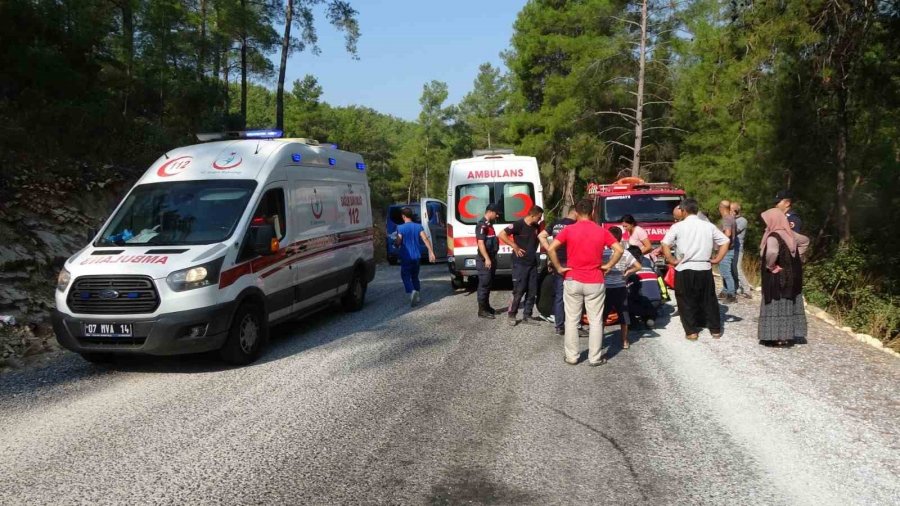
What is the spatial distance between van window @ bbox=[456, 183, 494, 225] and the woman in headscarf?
609 cm

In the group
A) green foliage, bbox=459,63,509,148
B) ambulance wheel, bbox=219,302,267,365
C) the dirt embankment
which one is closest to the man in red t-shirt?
ambulance wheel, bbox=219,302,267,365

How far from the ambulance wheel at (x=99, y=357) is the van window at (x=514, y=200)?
7.83 meters

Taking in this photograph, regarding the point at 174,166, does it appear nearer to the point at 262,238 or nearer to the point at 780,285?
the point at 262,238

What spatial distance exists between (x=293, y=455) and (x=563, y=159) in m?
29.9

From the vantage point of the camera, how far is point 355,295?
11.3 meters

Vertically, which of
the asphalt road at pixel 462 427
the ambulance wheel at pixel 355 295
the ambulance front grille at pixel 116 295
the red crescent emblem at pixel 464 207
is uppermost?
the red crescent emblem at pixel 464 207

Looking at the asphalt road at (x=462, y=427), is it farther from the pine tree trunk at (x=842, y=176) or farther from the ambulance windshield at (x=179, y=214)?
the pine tree trunk at (x=842, y=176)

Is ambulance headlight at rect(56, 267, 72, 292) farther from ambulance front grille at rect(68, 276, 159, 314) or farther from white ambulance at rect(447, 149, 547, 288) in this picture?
white ambulance at rect(447, 149, 547, 288)

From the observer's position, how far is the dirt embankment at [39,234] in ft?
29.1

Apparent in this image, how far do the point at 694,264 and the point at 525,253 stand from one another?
2.37m

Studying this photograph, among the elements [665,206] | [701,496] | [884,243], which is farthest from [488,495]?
[884,243]

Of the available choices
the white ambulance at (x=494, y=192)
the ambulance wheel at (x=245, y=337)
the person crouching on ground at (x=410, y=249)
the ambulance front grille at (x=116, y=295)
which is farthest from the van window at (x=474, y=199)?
the ambulance front grille at (x=116, y=295)

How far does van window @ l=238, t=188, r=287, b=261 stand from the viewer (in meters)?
7.61

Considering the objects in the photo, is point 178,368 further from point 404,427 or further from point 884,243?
point 884,243
